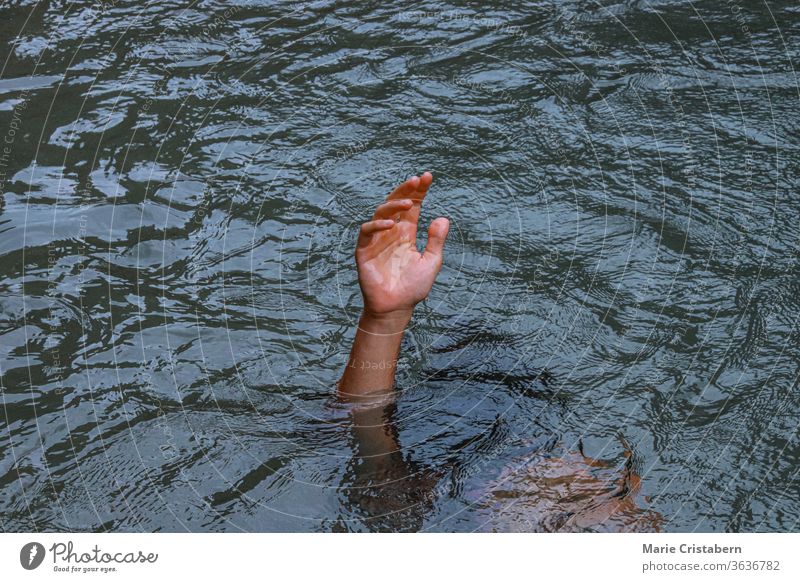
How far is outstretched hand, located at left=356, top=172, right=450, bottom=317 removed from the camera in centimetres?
386

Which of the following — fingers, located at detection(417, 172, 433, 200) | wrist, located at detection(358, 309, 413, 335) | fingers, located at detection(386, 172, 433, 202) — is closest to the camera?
fingers, located at detection(417, 172, 433, 200)

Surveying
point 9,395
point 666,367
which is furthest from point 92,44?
point 666,367

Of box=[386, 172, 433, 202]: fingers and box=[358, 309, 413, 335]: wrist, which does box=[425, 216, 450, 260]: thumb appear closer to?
box=[386, 172, 433, 202]: fingers

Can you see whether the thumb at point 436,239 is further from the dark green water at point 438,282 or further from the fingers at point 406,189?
the dark green water at point 438,282

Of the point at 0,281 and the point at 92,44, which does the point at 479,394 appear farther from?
the point at 92,44

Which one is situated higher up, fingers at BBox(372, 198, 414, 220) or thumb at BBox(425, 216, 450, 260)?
fingers at BBox(372, 198, 414, 220)

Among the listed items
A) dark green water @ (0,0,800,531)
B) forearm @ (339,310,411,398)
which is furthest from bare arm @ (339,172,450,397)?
dark green water @ (0,0,800,531)

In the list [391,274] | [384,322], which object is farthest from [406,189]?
[384,322]

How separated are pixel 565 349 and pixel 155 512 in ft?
7.05

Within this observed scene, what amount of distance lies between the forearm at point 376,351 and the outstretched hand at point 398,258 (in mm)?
34

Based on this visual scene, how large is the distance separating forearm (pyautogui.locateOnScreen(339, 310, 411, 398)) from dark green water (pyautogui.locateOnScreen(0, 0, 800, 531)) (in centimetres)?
14

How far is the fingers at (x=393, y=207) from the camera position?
3.86 meters

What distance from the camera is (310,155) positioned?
239 inches

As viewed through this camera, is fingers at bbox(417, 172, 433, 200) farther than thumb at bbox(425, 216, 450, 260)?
No
